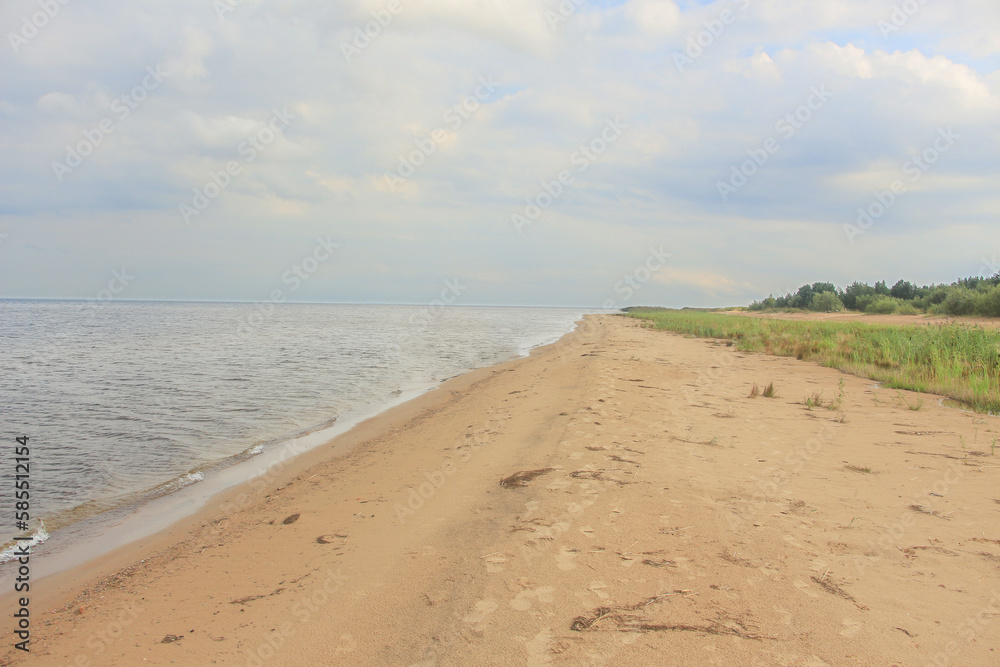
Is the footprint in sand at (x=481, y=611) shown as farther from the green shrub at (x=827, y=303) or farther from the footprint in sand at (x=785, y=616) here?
the green shrub at (x=827, y=303)

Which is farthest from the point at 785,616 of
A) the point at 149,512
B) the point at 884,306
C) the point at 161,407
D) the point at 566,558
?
the point at 884,306

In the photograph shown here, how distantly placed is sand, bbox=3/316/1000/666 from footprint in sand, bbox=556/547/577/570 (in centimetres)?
2

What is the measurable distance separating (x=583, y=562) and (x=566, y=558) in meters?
0.12

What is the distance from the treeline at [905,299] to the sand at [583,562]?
3234cm

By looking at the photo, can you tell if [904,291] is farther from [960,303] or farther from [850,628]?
[850,628]

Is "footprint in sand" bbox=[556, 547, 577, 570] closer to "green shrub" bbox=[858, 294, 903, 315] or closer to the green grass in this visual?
the green grass

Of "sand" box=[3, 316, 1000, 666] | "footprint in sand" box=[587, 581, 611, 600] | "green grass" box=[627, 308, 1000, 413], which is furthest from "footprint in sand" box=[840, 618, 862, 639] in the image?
"green grass" box=[627, 308, 1000, 413]

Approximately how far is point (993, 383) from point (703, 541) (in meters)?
10.1

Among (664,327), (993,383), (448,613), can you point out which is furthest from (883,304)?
(448,613)

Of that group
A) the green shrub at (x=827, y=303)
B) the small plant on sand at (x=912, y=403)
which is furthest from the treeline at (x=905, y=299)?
the small plant on sand at (x=912, y=403)

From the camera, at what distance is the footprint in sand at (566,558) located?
3.46 meters

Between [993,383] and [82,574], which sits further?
[993,383]

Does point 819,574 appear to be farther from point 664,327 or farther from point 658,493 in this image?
point 664,327

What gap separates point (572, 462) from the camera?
572 centimetres
